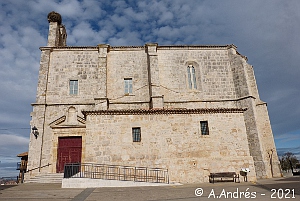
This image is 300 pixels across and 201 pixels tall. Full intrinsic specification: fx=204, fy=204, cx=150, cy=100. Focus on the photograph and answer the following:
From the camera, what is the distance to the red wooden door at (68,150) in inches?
588

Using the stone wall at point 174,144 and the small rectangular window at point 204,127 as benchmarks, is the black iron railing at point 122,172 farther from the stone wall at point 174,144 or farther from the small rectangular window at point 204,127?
the small rectangular window at point 204,127

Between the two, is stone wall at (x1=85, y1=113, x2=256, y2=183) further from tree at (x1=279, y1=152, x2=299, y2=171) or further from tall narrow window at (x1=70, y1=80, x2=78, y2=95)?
tree at (x1=279, y1=152, x2=299, y2=171)

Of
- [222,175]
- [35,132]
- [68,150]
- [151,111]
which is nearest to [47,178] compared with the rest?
[68,150]

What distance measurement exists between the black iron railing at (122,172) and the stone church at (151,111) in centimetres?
27

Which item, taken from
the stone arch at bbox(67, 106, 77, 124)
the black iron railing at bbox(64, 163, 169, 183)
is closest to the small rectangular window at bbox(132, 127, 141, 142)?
the black iron railing at bbox(64, 163, 169, 183)

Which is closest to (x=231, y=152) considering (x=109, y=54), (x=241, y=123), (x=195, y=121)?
(x=241, y=123)

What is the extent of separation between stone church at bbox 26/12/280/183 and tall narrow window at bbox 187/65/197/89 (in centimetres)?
9

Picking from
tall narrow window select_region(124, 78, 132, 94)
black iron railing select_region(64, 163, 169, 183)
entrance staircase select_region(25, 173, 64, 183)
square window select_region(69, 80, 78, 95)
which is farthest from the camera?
tall narrow window select_region(124, 78, 132, 94)

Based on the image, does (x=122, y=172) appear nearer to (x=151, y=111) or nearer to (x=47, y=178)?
(x=151, y=111)

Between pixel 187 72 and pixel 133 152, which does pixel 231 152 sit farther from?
pixel 187 72

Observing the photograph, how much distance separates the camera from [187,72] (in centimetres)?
1838

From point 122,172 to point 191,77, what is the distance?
35.6 ft

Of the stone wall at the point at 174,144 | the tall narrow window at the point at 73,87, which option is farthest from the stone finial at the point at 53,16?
the stone wall at the point at 174,144

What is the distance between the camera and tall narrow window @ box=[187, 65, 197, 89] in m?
18.1
